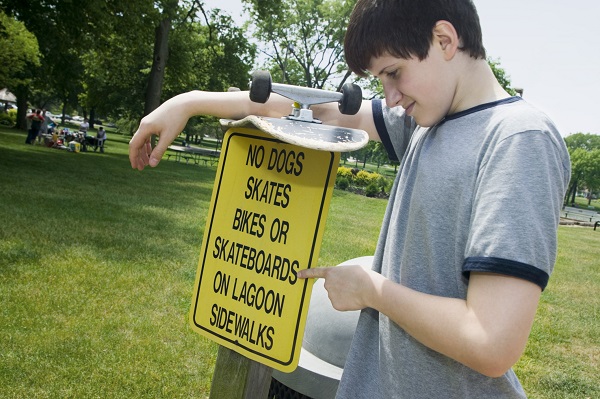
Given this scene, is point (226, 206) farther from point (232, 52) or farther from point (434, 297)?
point (232, 52)

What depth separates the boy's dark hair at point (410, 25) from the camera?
130 centimetres

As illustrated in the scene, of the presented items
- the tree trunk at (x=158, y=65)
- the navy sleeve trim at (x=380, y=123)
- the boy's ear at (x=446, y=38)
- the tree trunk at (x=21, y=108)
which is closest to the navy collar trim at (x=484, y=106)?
the boy's ear at (x=446, y=38)

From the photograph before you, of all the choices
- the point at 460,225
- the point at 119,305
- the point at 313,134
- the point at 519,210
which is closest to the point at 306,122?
the point at 313,134


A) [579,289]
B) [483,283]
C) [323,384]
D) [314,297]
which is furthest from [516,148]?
[579,289]

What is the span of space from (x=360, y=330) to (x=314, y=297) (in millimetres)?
1494

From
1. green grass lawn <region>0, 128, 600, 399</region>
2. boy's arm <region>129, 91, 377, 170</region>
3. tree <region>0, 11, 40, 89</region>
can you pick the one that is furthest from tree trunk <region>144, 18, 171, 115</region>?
boy's arm <region>129, 91, 377, 170</region>

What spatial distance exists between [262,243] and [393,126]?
0.53m

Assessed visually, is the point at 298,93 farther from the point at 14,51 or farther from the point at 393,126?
the point at 14,51

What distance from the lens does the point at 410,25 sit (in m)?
1.30

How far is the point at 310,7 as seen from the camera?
145 feet

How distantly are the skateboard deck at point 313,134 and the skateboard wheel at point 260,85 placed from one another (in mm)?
129

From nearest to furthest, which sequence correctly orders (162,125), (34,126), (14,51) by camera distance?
(162,125) → (34,126) → (14,51)

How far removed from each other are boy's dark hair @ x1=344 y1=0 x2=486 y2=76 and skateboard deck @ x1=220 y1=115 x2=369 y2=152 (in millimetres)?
199

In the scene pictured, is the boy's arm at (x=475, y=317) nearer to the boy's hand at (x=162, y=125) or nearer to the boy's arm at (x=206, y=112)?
the boy's arm at (x=206, y=112)
